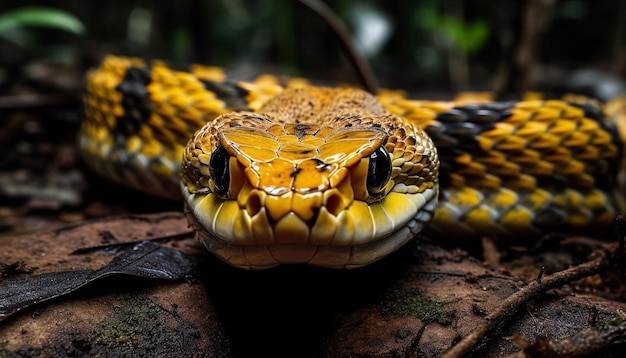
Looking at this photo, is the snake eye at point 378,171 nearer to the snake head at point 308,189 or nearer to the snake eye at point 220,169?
the snake head at point 308,189

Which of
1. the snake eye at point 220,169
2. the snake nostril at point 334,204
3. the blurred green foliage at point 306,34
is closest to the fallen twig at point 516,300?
the snake nostril at point 334,204

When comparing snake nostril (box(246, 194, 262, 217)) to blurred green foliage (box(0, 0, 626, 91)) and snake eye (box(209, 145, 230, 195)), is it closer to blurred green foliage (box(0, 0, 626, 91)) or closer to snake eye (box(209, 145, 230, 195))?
snake eye (box(209, 145, 230, 195))

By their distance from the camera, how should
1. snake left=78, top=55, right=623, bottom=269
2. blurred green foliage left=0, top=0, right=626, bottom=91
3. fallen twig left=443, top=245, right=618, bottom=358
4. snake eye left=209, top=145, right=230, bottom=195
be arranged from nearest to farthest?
fallen twig left=443, top=245, right=618, bottom=358 → snake left=78, top=55, right=623, bottom=269 → snake eye left=209, top=145, right=230, bottom=195 → blurred green foliage left=0, top=0, right=626, bottom=91

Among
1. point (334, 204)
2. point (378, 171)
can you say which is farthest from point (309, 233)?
point (378, 171)

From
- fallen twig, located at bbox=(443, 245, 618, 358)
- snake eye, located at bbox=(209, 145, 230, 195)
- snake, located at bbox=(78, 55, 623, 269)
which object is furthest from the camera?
snake eye, located at bbox=(209, 145, 230, 195)

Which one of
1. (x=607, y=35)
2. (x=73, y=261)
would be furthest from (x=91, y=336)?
(x=607, y=35)

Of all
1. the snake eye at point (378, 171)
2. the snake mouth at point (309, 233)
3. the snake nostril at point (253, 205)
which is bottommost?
the snake mouth at point (309, 233)

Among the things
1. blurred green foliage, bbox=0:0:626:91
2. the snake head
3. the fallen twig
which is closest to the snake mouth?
the snake head

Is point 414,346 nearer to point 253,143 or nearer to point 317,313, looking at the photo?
point 317,313

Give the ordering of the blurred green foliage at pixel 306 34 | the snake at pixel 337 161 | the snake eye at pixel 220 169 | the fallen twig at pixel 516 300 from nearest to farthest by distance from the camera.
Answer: the fallen twig at pixel 516 300 < the snake at pixel 337 161 < the snake eye at pixel 220 169 < the blurred green foliage at pixel 306 34
